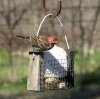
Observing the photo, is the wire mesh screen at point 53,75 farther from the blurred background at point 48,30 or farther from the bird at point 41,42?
the blurred background at point 48,30

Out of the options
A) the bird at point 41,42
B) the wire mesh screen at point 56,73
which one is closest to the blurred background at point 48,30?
the wire mesh screen at point 56,73

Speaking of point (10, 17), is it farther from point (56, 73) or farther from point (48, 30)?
point (56, 73)

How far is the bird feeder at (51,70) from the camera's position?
12.8ft

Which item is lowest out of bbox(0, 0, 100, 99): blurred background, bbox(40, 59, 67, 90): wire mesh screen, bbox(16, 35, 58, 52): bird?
bbox(40, 59, 67, 90): wire mesh screen

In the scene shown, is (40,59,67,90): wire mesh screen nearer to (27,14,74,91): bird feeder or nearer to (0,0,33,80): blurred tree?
(27,14,74,91): bird feeder

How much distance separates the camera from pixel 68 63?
4.07 meters

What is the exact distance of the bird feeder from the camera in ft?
12.8

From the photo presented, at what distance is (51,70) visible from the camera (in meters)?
3.99

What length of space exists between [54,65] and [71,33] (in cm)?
591

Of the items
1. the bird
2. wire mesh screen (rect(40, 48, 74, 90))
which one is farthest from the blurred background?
the bird

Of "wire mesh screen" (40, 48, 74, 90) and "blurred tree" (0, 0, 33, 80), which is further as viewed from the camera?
"blurred tree" (0, 0, 33, 80)

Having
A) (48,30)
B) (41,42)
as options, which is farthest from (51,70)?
(48,30)

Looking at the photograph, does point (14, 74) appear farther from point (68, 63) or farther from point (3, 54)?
point (68, 63)

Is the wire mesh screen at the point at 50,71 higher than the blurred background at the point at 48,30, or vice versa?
the blurred background at the point at 48,30
